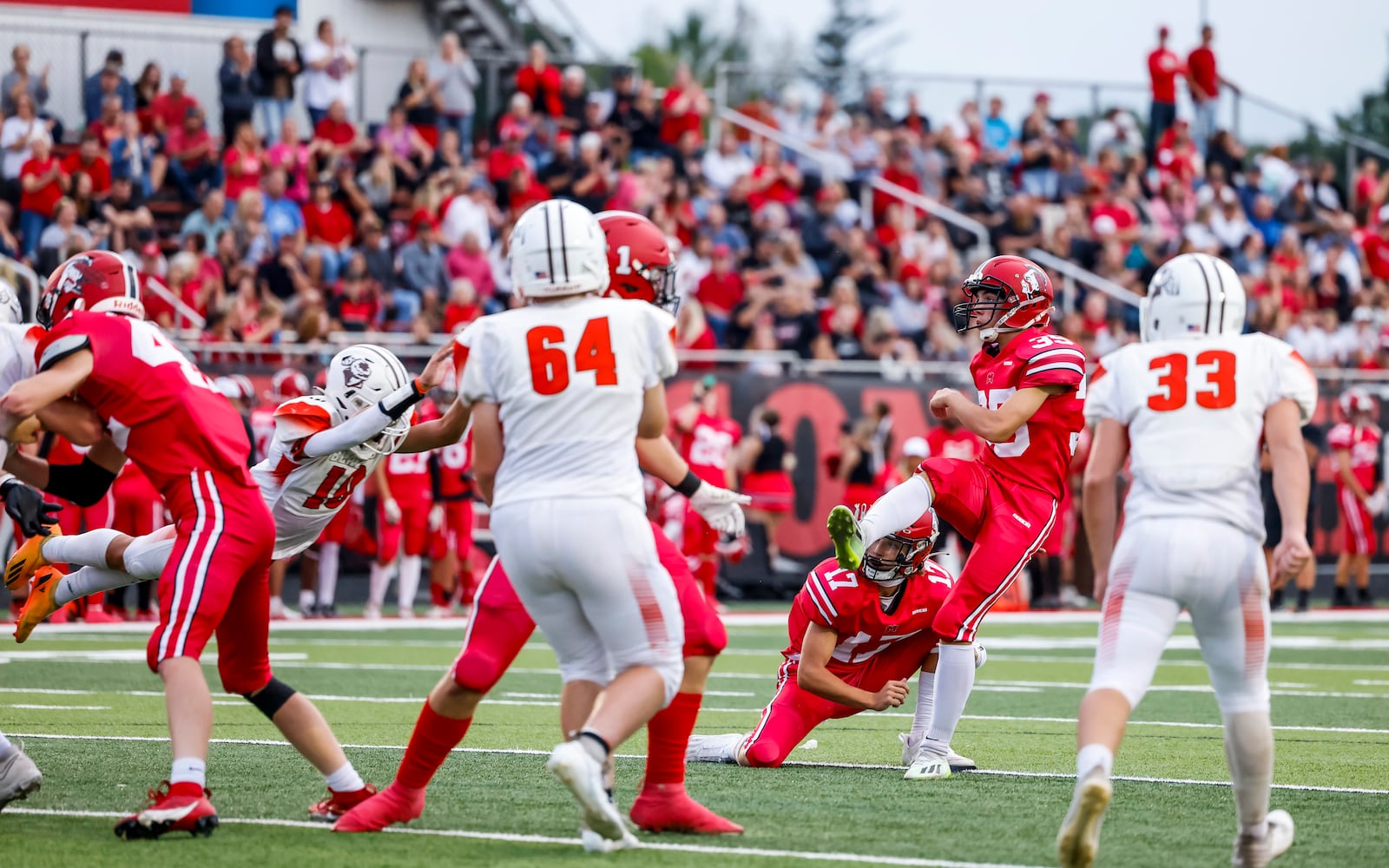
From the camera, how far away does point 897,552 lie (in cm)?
668

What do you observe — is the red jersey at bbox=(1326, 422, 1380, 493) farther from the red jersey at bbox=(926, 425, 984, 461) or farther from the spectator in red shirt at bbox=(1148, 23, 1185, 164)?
the spectator in red shirt at bbox=(1148, 23, 1185, 164)

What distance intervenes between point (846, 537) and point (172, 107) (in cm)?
1259

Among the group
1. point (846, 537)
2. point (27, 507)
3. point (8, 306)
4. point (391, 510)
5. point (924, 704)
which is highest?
point (8, 306)

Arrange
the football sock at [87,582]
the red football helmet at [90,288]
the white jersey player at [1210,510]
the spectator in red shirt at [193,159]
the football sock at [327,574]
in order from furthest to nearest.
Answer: the spectator in red shirt at [193,159] → the football sock at [327,574] → the football sock at [87,582] → the red football helmet at [90,288] → the white jersey player at [1210,510]

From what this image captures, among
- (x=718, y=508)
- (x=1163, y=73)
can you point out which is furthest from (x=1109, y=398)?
(x=1163, y=73)

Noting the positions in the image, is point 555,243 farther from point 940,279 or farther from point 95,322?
point 940,279

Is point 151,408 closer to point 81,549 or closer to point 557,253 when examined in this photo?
point 557,253

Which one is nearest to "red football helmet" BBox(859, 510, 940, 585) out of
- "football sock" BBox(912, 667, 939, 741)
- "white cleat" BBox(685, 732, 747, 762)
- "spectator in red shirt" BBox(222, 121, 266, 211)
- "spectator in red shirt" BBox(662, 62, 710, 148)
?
"football sock" BBox(912, 667, 939, 741)

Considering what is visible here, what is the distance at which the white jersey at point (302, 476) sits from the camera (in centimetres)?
629

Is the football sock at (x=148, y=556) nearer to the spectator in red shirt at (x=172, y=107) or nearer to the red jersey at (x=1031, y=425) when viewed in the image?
the red jersey at (x=1031, y=425)

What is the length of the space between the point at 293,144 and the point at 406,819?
13.0m

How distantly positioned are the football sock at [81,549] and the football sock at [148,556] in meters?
0.21

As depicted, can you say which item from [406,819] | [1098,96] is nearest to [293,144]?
[1098,96]

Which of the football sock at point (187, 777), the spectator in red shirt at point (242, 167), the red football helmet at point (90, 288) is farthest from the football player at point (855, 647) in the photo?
the spectator in red shirt at point (242, 167)
